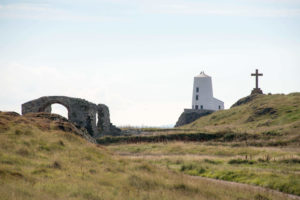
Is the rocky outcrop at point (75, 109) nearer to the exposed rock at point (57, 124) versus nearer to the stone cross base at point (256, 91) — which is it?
the exposed rock at point (57, 124)

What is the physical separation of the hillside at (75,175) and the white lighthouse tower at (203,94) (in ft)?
224

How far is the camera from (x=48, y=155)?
21.8 m

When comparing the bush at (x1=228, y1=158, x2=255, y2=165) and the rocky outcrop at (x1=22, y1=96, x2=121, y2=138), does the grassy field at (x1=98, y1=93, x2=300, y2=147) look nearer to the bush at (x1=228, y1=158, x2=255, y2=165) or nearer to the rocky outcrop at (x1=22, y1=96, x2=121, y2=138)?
the rocky outcrop at (x1=22, y1=96, x2=121, y2=138)

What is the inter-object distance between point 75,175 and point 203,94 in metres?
76.5

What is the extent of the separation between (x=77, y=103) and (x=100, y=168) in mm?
25428

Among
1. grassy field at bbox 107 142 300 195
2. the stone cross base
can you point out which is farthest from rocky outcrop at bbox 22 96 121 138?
the stone cross base

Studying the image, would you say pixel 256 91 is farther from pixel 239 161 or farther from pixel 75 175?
pixel 75 175

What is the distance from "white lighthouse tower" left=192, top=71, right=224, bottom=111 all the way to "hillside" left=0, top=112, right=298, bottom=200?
68.3 m

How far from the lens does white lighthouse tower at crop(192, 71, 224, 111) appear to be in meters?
93.8

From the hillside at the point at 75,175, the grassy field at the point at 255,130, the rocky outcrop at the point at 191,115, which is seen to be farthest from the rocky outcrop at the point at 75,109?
the rocky outcrop at the point at 191,115

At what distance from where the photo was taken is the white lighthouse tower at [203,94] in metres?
93.8

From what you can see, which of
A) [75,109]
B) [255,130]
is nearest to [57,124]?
[75,109]

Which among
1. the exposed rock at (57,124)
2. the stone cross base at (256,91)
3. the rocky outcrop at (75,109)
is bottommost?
the exposed rock at (57,124)

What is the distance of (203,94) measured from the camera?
308ft
